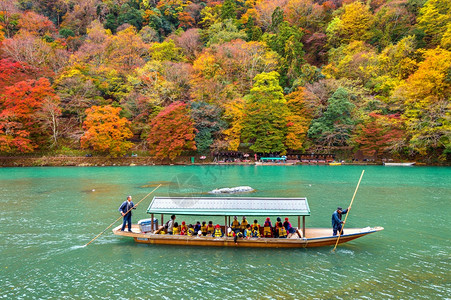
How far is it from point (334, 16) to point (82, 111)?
68.4 m

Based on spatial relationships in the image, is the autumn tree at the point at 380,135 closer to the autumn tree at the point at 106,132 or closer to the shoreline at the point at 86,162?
the shoreline at the point at 86,162

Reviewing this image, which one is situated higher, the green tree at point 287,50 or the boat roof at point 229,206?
the green tree at point 287,50

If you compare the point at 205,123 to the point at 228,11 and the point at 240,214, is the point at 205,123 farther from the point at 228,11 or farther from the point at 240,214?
the point at 228,11

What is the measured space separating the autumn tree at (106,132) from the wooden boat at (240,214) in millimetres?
40279

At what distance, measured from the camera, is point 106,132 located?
51750mm

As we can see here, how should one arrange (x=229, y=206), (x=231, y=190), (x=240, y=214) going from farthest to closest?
1. (x=231, y=190)
2. (x=229, y=206)
3. (x=240, y=214)

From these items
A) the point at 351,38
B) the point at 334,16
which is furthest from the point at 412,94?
the point at 334,16

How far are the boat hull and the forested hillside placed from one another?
38.1 m

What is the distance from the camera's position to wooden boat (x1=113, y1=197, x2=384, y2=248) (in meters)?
13.8

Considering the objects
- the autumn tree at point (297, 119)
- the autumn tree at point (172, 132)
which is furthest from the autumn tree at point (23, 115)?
the autumn tree at point (297, 119)

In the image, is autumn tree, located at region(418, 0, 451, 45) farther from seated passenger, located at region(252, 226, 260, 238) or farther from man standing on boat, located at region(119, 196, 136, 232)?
man standing on boat, located at region(119, 196, 136, 232)

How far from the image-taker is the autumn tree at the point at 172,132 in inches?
2074

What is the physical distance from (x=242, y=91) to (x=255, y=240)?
52.3 metres

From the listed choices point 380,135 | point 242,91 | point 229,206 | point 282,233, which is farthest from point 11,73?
point 380,135
